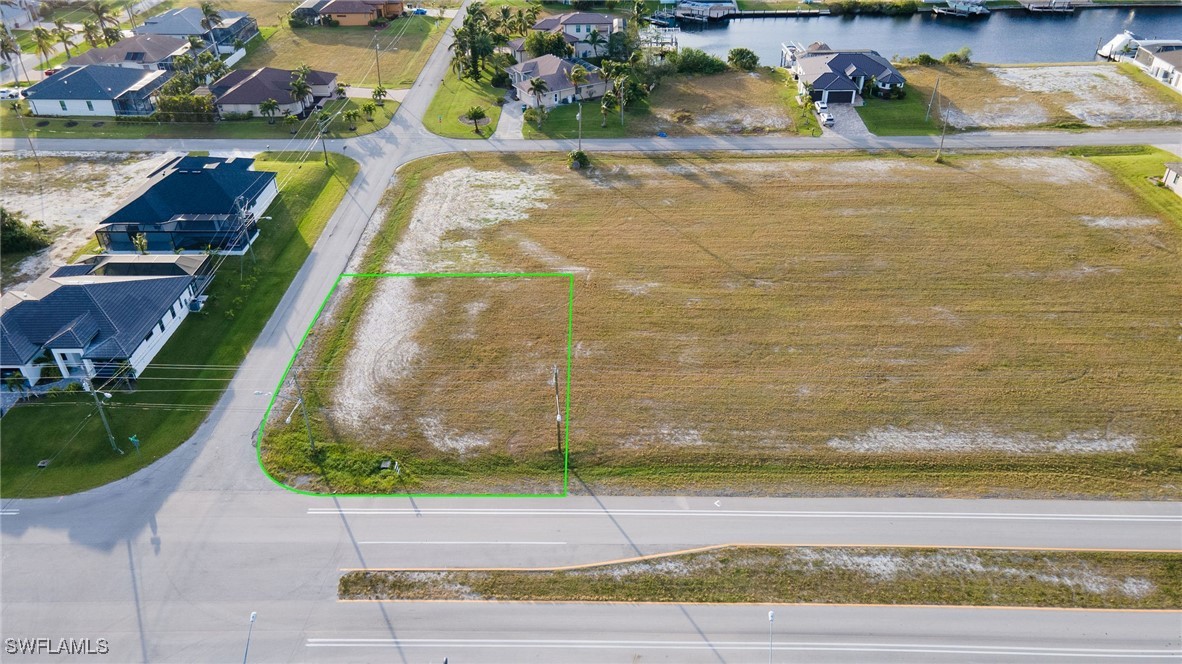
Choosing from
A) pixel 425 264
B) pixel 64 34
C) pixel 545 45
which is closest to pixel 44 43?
pixel 64 34

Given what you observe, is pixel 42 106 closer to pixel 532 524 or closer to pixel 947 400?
pixel 532 524

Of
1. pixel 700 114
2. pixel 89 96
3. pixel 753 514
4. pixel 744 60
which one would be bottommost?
pixel 753 514

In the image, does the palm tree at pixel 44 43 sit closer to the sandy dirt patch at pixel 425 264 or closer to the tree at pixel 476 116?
the tree at pixel 476 116

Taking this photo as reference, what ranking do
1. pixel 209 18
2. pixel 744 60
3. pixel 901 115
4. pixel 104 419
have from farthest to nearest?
pixel 209 18, pixel 744 60, pixel 901 115, pixel 104 419

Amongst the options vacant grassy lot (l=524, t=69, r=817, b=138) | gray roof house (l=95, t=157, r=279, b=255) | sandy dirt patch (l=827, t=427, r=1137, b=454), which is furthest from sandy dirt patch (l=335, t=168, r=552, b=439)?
sandy dirt patch (l=827, t=427, r=1137, b=454)

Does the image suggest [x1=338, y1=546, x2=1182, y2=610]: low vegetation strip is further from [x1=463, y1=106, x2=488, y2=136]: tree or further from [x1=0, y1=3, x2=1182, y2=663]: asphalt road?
[x1=463, y1=106, x2=488, y2=136]: tree

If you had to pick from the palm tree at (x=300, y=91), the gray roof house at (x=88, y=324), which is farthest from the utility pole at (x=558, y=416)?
the palm tree at (x=300, y=91)

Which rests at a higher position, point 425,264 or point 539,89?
point 539,89

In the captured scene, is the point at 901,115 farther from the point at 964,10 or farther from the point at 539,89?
the point at 964,10
